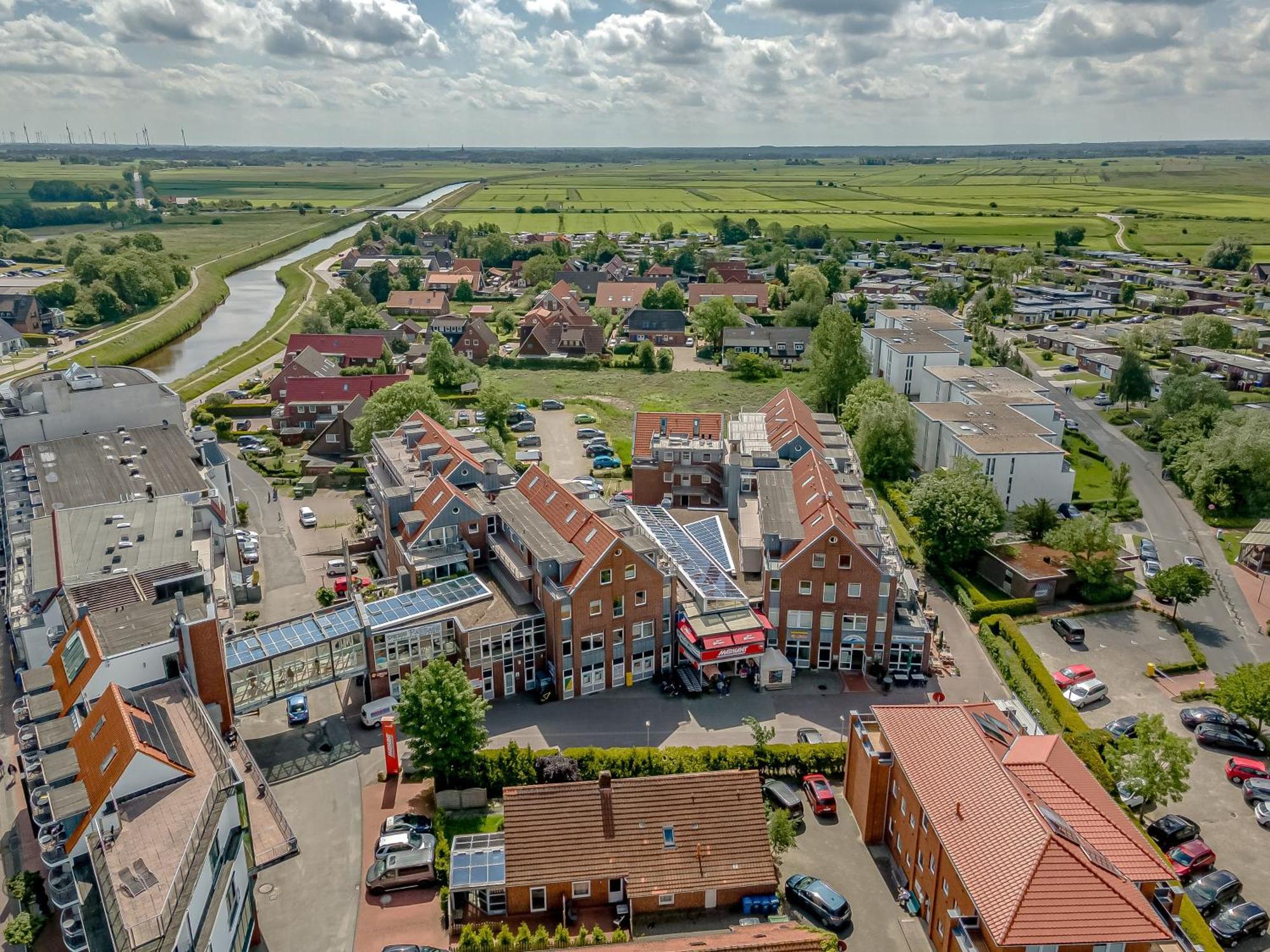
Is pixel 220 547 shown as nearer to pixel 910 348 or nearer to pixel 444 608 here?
pixel 444 608

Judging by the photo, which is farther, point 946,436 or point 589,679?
point 946,436

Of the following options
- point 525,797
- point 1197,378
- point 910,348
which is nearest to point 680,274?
point 910,348

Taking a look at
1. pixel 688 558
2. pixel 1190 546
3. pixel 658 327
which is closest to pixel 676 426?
pixel 688 558

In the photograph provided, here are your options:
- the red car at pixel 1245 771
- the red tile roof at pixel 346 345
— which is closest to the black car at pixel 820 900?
the red car at pixel 1245 771

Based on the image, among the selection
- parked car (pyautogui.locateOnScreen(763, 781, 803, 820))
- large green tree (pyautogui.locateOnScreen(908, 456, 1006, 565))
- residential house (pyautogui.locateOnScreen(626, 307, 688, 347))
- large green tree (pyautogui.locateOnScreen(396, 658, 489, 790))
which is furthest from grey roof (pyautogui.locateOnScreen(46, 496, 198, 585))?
residential house (pyautogui.locateOnScreen(626, 307, 688, 347))

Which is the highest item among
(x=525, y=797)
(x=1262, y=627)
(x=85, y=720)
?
(x=85, y=720)

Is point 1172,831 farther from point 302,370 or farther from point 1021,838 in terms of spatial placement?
point 302,370
